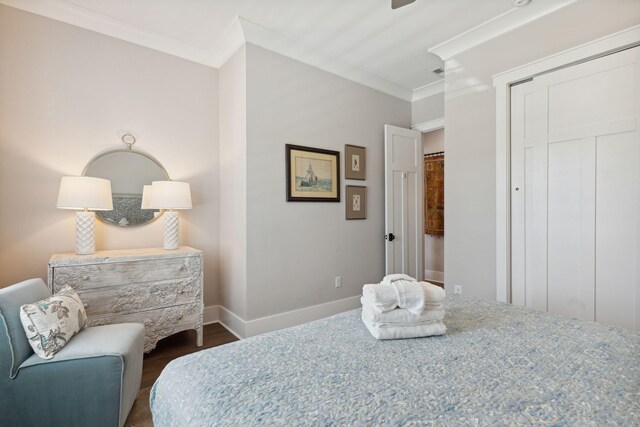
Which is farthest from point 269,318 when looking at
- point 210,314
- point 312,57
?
point 312,57

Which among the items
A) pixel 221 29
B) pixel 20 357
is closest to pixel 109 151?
pixel 221 29

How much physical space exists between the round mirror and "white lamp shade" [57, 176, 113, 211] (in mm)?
333

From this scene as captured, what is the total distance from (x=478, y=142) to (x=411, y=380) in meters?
2.55

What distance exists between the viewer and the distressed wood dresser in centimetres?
221

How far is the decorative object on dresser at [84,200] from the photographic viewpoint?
2.30m

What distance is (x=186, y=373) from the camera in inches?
39.4

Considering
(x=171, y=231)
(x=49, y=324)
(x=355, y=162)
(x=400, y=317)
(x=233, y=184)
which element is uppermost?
(x=355, y=162)

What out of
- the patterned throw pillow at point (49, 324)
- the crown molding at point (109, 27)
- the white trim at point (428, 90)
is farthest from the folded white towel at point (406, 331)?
the white trim at point (428, 90)

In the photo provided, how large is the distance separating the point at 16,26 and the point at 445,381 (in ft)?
11.9

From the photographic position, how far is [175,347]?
2701 mm

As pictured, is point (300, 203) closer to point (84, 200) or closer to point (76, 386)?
point (84, 200)

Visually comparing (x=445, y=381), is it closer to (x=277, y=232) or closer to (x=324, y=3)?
(x=277, y=232)

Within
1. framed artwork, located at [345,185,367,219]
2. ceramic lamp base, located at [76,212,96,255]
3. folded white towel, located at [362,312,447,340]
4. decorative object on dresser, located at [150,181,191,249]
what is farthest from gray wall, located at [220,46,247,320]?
folded white towel, located at [362,312,447,340]

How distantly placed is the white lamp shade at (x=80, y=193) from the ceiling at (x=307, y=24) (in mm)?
1372
